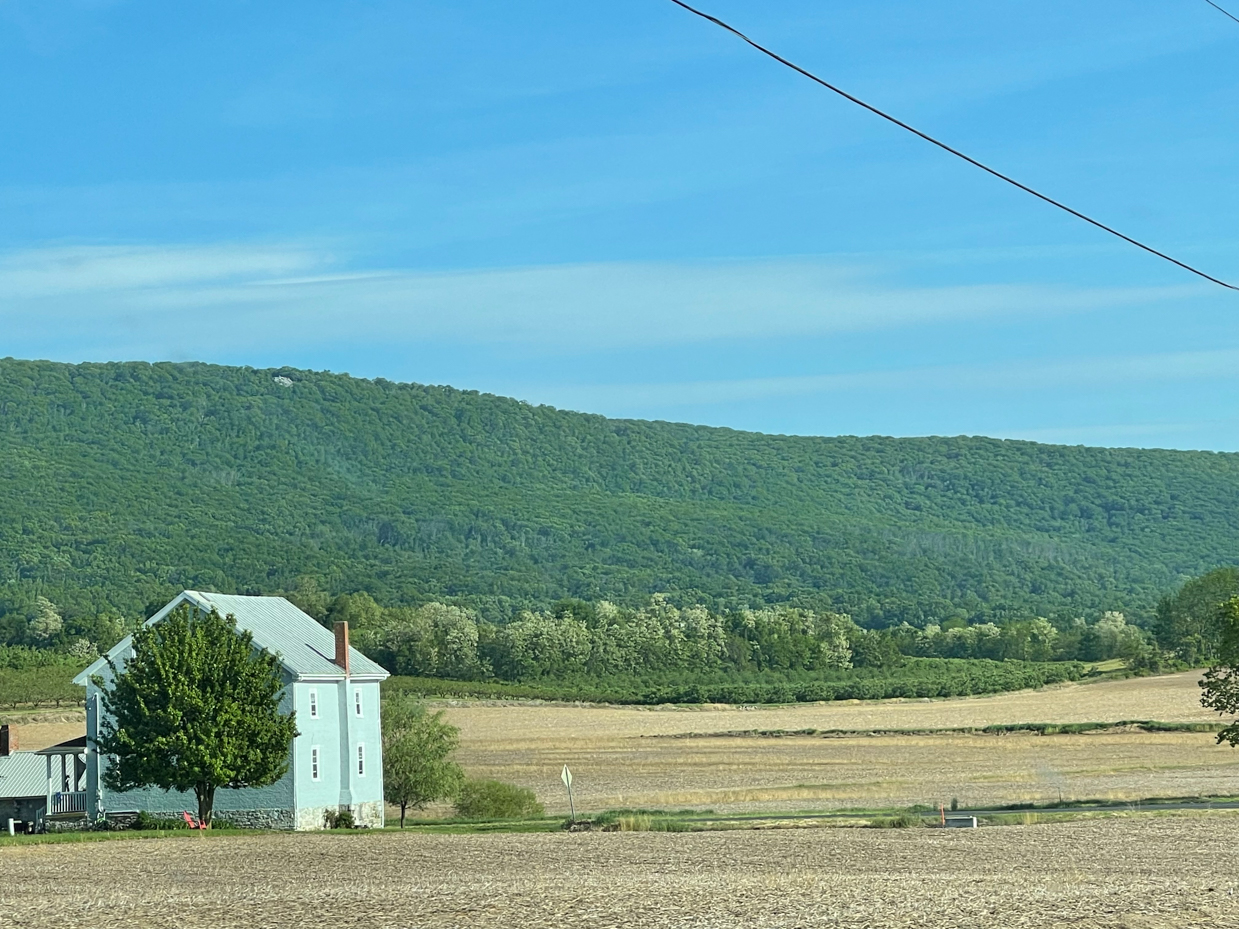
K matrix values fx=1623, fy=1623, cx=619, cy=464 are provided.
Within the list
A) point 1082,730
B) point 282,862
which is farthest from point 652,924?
point 1082,730

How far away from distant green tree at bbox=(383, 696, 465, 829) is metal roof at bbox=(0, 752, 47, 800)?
11594 millimetres

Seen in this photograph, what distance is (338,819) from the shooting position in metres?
51.8

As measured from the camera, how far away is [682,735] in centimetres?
9294

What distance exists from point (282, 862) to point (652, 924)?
52.6 feet

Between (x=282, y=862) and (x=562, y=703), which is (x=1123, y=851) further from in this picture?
(x=562, y=703)

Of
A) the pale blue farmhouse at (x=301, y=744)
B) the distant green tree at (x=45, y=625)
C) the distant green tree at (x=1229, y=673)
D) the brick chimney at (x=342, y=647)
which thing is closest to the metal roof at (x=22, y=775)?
the pale blue farmhouse at (x=301, y=744)

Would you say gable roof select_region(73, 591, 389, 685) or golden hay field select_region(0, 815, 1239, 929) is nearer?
golden hay field select_region(0, 815, 1239, 929)

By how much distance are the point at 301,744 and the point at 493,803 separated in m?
9.11

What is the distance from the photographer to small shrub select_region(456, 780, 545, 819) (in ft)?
187

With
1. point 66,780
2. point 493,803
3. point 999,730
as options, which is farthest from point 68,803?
point 999,730

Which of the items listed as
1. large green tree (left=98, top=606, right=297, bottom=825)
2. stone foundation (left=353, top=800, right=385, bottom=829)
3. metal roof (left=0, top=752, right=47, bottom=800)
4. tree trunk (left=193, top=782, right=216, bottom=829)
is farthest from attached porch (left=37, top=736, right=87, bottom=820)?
stone foundation (left=353, top=800, right=385, bottom=829)

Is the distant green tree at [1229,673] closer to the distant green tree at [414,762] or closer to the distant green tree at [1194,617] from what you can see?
the distant green tree at [414,762]

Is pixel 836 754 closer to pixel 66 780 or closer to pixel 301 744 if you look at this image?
pixel 301 744

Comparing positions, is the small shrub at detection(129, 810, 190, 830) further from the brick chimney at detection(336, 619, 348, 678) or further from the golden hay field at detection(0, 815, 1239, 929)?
the golden hay field at detection(0, 815, 1239, 929)
